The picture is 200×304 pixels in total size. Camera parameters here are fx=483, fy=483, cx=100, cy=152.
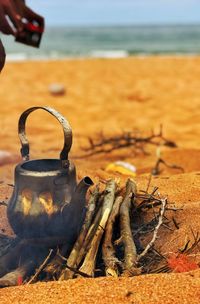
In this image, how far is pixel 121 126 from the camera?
702 centimetres

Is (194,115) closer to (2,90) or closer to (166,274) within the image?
(2,90)

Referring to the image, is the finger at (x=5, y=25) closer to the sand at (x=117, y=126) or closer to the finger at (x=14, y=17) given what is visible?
the finger at (x=14, y=17)

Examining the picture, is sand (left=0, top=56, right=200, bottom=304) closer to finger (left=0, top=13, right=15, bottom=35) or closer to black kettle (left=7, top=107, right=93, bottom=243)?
black kettle (left=7, top=107, right=93, bottom=243)

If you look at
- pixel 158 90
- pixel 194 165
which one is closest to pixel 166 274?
pixel 194 165

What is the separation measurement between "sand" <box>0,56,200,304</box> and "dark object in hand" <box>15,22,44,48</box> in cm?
95

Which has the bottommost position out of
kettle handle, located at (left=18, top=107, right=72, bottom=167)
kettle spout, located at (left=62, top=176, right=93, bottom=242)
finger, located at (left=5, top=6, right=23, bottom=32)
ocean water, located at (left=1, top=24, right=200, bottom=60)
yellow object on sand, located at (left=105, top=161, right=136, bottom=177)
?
ocean water, located at (left=1, top=24, right=200, bottom=60)

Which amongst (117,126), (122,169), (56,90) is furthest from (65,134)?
(56,90)

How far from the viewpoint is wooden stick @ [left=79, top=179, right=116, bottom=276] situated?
2.15m

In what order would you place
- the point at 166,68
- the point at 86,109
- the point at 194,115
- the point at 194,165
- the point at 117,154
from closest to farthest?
1. the point at 194,165
2. the point at 117,154
3. the point at 194,115
4. the point at 86,109
5. the point at 166,68

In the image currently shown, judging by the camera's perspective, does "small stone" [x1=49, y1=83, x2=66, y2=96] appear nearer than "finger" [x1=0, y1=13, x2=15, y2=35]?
No

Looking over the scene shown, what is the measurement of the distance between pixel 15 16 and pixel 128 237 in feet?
4.53

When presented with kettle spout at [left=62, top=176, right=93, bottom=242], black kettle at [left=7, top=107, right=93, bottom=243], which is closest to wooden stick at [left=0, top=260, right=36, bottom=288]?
black kettle at [left=7, top=107, right=93, bottom=243]

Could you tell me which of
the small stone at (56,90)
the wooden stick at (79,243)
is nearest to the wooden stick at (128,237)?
the wooden stick at (79,243)

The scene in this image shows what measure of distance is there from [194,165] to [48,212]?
8.65 ft
